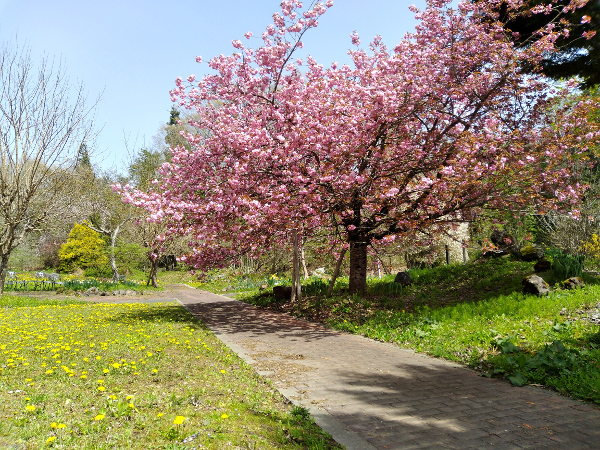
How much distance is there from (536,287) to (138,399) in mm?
7944

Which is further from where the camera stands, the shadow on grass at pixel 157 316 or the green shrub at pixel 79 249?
the green shrub at pixel 79 249

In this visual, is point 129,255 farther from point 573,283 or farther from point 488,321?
point 573,283

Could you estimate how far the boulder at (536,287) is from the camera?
843 cm

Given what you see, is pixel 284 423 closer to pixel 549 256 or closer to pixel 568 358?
pixel 568 358

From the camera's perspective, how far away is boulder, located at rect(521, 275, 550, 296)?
8430mm

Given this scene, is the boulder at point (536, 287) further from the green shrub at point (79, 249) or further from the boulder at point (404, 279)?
the green shrub at point (79, 249)

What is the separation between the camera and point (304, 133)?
8.97 metres

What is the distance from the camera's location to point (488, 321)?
24.8 feet

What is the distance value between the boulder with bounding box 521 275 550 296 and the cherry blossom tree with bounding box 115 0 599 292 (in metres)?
1.94

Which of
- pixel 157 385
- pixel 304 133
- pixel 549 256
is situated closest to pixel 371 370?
pixel 157 385

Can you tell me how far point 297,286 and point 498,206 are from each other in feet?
20.9

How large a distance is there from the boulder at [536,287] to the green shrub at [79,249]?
90.8 feet

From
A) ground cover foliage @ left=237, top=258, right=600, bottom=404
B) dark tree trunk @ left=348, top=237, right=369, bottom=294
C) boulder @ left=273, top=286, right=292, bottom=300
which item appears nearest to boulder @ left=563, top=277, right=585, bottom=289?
ground cover foliage @ left=237, top=258, right=600, bottom=404

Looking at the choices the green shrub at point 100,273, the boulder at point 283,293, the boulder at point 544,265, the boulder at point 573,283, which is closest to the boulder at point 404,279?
the boulder at point 544,265
